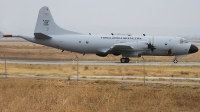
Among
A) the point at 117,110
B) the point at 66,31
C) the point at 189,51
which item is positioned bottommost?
the point at 117,110

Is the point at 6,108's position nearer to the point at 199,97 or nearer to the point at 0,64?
the point at 199,97

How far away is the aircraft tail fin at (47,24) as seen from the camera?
52531mm

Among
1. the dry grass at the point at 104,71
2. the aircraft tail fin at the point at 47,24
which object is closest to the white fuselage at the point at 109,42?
the aircraft tail fin at the point at 47,24

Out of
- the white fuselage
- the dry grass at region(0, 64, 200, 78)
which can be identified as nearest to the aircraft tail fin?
the white fuselage

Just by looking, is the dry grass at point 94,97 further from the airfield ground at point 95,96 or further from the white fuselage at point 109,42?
the white fuselage at point 109,42

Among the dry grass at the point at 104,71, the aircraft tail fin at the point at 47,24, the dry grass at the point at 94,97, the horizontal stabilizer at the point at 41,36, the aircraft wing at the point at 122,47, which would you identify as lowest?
the dry grass at the point at 94,97

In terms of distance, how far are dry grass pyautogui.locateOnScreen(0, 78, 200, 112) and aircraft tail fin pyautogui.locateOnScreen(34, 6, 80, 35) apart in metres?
25.6

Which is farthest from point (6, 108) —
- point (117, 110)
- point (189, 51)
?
point (189, 51)

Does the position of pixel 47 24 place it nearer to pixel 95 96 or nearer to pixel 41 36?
pixel 41 36

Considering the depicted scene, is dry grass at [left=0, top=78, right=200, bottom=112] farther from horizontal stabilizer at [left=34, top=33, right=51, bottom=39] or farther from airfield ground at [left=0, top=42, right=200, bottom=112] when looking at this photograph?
horizontal stabilizer at [left=34, top=33, right=51, bottom=39]

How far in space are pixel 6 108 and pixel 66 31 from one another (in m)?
35.7

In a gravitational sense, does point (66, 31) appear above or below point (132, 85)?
above

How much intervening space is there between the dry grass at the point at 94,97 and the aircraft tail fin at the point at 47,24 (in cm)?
2558

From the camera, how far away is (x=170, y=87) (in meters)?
25.5
